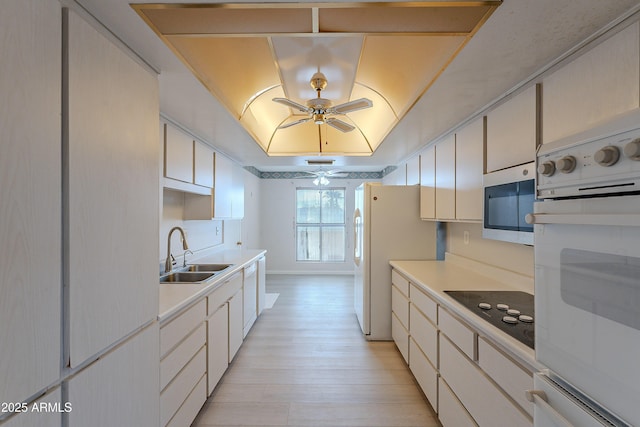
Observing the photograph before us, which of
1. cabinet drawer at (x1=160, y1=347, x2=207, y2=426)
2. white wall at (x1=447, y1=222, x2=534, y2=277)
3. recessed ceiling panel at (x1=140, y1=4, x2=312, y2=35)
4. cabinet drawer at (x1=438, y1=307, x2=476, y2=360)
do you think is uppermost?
recessed ceiling panel at (x1=140, y1=4, x2=312, y2=35)

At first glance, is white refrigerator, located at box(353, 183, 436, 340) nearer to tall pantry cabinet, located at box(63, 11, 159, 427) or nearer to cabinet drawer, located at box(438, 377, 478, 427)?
cabinet drawer, located at box(438, 377, 478, 427)

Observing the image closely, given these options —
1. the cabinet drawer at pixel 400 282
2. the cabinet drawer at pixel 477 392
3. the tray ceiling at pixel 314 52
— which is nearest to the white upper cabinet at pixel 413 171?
Result: the tray ceiling at pixel 314 52

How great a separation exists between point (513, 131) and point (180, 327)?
2.30 metres

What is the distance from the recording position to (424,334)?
215 centimetres

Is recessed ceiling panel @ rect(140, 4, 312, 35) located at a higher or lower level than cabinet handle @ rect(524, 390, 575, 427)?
higher

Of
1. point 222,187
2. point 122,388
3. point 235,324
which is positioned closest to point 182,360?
point 122,388

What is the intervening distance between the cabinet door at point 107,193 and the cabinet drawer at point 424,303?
1.72 metres

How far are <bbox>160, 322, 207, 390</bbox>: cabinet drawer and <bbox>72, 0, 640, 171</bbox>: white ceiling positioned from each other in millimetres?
1558

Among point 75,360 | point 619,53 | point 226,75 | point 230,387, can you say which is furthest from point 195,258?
point 619,53

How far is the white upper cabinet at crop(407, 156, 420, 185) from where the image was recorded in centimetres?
349

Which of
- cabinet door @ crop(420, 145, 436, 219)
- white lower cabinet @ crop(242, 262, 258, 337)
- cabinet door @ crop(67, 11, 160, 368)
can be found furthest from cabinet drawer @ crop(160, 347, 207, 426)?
cabinet door @ crop(420, 145, 436, 219)

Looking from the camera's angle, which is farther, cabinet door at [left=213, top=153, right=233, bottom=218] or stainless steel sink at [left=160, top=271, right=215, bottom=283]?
cabinet door at [left=213, top=153, right=233, bottom=218]

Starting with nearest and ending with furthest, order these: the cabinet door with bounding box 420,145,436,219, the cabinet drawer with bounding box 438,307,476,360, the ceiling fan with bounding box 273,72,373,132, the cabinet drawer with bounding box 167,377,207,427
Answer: the cabinet drawer with bounding box 438,307,476,360 → the cabinet drawer with bounding box 167,377,207,427 → the ceiling fan with bounding box 273,72,373,132 → the cabinet door with bounding box 420,145,436,219

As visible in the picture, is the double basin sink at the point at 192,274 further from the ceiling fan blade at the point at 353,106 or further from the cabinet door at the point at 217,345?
the ceiling fan blade at the point at 353,106
